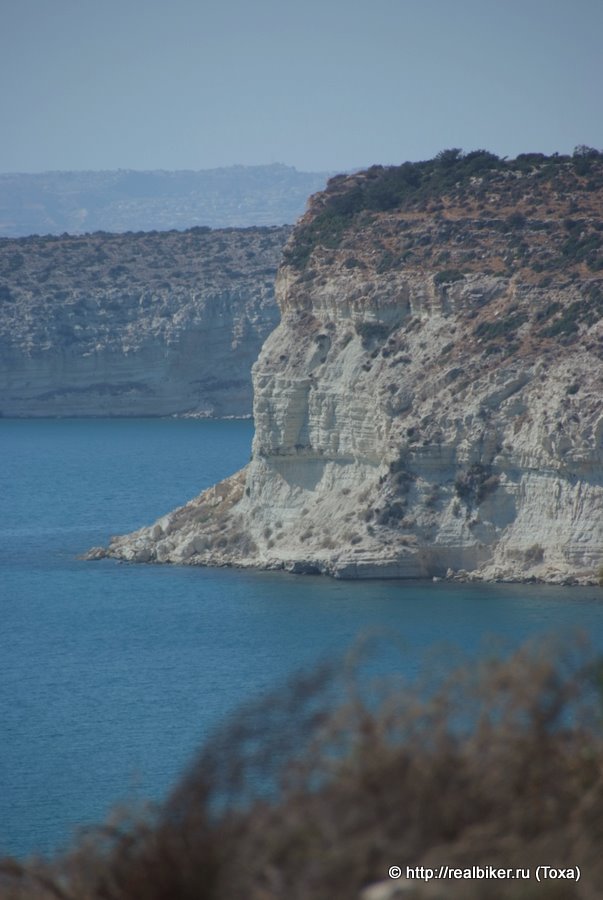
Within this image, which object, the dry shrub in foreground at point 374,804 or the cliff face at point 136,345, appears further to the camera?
the cliff face at point 136,345

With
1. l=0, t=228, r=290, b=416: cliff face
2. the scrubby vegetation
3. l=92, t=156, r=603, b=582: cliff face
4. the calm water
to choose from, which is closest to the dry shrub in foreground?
the calm water

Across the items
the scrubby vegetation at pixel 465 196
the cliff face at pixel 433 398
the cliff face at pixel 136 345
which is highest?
the scrubby vegetation at pixel 465 196

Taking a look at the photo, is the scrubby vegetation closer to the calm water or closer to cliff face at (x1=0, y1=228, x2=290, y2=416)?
the calm water

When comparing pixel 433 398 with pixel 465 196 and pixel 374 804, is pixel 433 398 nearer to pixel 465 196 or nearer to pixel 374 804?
pixel 465 196

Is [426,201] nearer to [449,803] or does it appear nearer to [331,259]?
[331,259]

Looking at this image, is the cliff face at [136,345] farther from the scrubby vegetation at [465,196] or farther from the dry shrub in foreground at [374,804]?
the dry shrub in foreground at [374,804]

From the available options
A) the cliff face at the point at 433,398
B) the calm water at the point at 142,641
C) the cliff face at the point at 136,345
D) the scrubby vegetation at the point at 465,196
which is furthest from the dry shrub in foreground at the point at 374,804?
the cliff face at the point at 136,345
